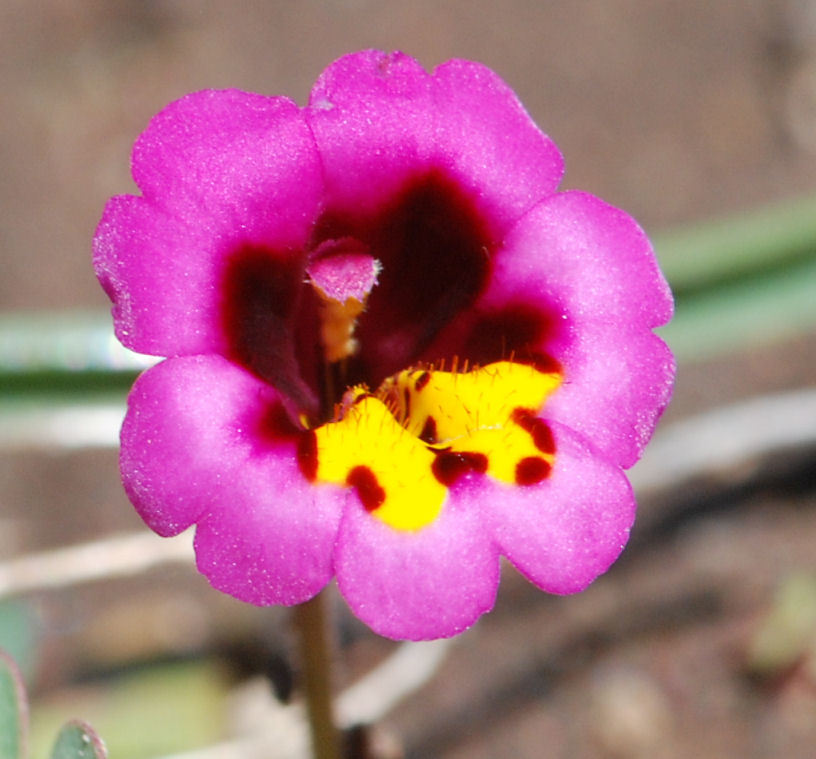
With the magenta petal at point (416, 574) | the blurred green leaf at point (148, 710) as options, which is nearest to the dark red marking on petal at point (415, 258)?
the magenta petal at point (416, 574)

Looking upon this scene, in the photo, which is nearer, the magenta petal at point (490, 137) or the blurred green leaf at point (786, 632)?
the magenta petal at point (490, 137)

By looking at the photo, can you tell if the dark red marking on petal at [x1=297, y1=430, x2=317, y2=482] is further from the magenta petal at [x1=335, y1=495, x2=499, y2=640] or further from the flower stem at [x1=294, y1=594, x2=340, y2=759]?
the flower stem at [x1=294, y1=594, x2=340, y2=759]

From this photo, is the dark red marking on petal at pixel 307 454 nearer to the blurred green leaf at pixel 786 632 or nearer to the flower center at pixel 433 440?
the flower center at pixel 433 440

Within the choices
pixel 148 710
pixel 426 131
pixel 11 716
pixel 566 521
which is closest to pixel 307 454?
pixel 566 521

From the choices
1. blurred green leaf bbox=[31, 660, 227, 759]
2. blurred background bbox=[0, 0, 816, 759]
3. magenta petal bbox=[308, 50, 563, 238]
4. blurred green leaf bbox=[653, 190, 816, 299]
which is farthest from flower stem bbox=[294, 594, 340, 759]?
blurred green leaf bbox=[653, 190, 816, 299]

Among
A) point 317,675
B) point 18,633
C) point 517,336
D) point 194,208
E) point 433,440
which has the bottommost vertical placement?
point 18,633

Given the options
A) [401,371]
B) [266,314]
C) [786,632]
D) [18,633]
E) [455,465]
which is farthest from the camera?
[786,632]

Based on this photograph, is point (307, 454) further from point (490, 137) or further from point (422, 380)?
point (490, 137)
